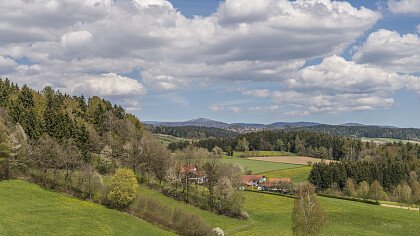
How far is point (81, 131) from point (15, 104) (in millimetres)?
20140

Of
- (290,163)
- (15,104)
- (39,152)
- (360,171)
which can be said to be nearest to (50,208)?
(39,152)

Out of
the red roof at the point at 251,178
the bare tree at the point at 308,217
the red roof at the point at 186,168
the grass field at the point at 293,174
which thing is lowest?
the red roof at the point at 251,178

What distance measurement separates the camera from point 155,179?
344ft

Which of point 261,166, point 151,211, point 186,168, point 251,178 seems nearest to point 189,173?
point 186,168

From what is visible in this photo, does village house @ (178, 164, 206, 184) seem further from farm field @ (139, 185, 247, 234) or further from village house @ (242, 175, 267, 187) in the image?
village house @ (242, 175, 267, 187)

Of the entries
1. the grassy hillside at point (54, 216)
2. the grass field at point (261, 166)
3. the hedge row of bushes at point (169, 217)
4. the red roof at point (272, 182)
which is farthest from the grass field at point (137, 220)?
the grass field at point (261, 166)

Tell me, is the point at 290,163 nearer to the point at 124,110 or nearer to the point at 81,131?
the point at 124,110

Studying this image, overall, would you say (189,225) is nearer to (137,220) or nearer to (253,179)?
(137,220)

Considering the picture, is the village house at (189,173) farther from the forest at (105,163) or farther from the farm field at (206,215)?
the farm field at (206,215)

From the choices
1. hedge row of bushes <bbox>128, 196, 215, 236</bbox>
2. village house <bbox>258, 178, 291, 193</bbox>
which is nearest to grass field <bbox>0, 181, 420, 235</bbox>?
hedge row of bushes <bbox>128, 196, 215, 236</bbox>

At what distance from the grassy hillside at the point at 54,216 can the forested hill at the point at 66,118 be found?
14399mm

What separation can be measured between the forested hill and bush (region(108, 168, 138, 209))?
2204 centimetres

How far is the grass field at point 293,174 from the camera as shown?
536ft

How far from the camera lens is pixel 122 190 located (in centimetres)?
7119
